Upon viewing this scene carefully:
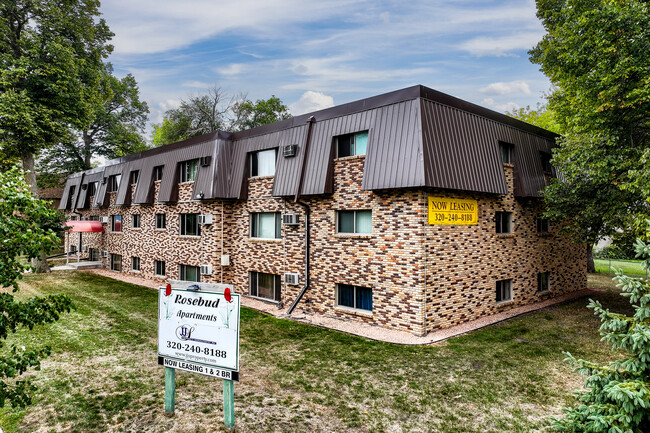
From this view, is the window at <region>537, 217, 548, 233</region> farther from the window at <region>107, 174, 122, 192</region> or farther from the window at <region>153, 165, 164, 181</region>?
the window at <region>107, 174, 122, 192</region>

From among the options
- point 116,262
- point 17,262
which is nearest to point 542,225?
point 17,262

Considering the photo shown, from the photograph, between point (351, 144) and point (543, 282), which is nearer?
point (351, 144)

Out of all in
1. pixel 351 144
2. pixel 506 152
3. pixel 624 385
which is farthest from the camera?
pixel 506 152

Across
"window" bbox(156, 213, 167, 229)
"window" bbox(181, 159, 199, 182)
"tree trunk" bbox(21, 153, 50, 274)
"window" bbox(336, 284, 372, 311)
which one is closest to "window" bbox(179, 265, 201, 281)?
"window" bbox(156, 213, 167, 229)

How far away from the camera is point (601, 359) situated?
8562mm

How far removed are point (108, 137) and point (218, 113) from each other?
1106cm

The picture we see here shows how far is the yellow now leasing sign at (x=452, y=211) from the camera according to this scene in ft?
35.8

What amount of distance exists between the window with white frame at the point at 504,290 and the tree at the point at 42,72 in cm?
2398

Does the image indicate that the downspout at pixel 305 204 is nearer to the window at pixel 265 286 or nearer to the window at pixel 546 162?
the window at pixel 265 286

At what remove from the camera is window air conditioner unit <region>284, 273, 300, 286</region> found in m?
13.6

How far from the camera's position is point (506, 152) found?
14156 millimetres

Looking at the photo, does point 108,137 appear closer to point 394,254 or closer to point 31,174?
point 31,174

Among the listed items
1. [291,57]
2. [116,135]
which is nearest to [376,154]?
[291,57]

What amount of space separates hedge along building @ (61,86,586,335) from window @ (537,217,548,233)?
53mm
